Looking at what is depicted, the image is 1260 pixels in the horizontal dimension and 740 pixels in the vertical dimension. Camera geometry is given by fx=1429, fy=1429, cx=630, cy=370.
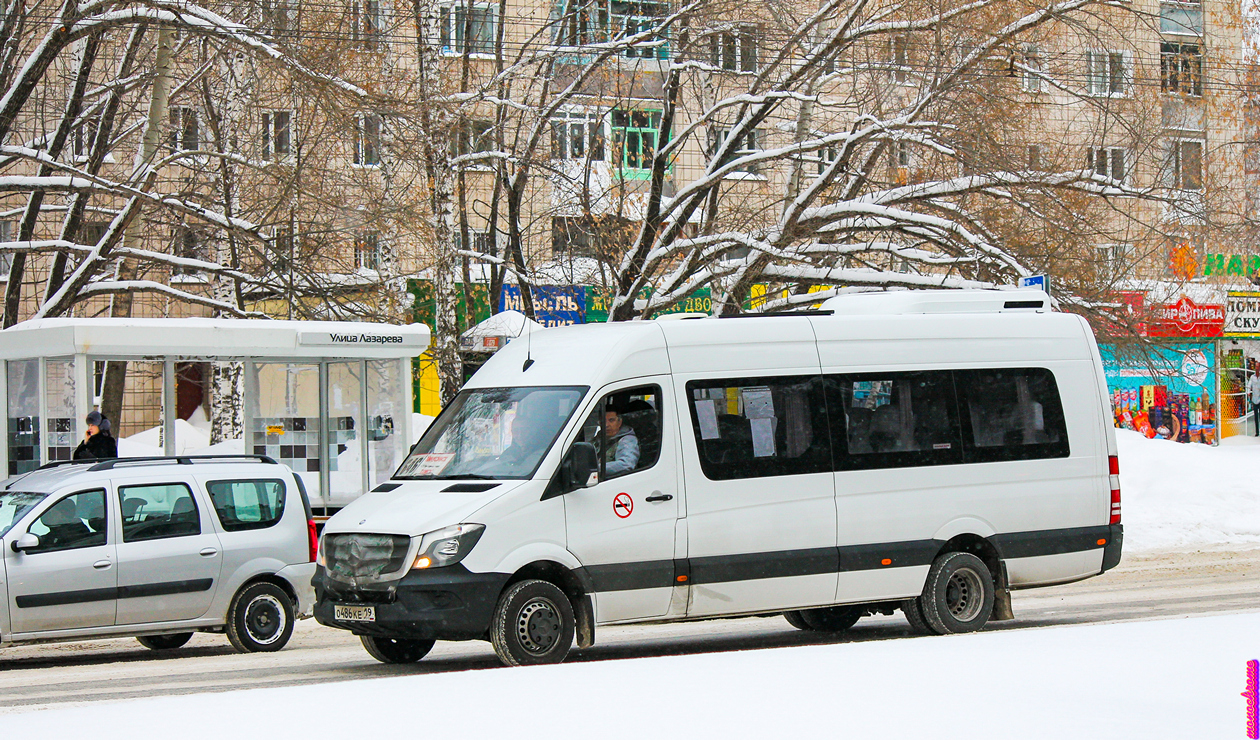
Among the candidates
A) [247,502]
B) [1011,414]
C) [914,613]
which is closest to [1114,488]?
[1011,414]

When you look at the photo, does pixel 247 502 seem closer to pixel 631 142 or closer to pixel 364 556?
pixel 364 556

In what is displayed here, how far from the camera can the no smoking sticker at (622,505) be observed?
31.9 feet

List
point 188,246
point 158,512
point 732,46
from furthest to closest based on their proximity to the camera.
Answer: point 188,246, point 732,46, point 158,512

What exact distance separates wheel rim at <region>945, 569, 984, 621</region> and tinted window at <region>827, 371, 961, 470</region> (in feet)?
3.04

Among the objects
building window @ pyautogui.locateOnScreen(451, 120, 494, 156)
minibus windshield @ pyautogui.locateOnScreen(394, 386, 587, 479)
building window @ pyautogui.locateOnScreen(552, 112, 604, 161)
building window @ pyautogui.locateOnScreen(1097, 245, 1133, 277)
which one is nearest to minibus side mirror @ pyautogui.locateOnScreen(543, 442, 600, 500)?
minibus windshield @ pyautogui.locateOnScreen(394, 386, 587, 479)

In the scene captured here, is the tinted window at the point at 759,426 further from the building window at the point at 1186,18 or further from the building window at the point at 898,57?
the building window at the point at 898,57

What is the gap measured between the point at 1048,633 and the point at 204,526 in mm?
6737

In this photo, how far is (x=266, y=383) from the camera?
1845cm

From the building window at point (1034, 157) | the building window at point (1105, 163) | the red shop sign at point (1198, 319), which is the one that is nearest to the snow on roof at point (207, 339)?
the building window at point (1034, 157)

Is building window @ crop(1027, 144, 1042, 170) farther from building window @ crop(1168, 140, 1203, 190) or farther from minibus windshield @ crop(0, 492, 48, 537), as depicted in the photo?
minibus windshield @ crop(0, 492, 48, 537)

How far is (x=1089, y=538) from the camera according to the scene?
38.2ft

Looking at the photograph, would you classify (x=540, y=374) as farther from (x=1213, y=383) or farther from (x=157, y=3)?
(x=1213, y=383)

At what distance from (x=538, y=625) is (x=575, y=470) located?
3.43ft

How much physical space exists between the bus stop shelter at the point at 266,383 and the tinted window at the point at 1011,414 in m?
8.52
